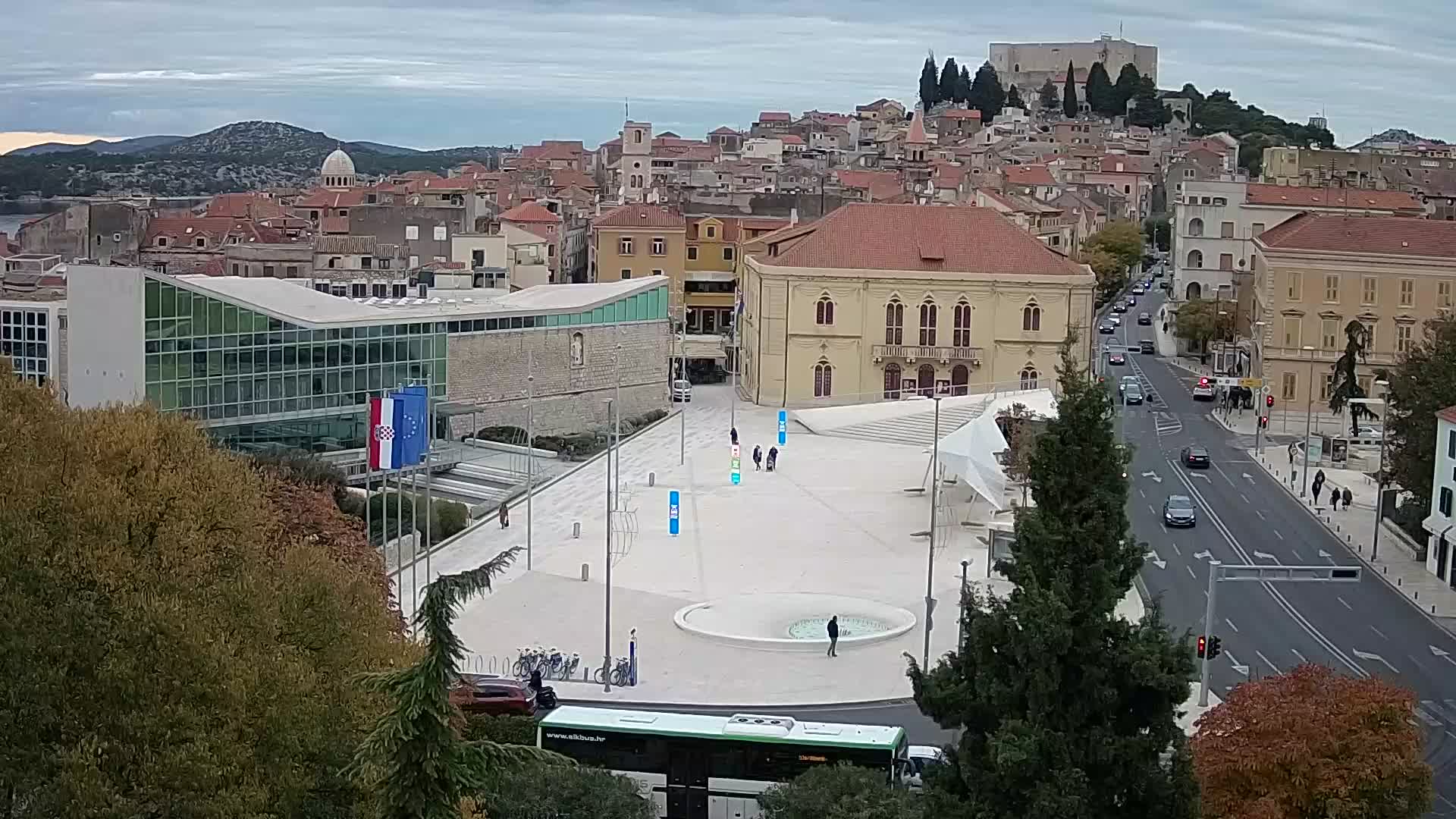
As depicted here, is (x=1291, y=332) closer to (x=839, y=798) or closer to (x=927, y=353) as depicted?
(x=927, y=353)

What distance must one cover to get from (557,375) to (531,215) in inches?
1363

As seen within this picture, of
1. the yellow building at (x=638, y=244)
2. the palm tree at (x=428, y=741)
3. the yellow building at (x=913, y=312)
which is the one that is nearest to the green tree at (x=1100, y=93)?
the yellow building at (x=638, y=244)

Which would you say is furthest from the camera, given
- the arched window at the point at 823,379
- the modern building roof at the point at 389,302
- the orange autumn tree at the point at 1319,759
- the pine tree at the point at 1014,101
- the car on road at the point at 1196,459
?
the pine tree at the point at 1014,101

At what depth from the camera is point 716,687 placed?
28531 mm

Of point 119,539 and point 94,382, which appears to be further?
point 94,382

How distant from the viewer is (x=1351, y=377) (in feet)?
180

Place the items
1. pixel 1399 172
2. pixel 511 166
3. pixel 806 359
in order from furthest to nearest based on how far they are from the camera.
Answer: pixel 511 166
pixel 1399 172
pixel 806 359

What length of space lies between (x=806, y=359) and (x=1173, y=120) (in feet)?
409

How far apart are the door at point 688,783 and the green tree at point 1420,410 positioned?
2287 centimetres

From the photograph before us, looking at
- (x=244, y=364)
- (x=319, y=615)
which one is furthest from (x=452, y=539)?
(x=319, y=615)

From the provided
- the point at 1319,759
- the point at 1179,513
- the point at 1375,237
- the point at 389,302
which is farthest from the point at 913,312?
the point at 1319,759

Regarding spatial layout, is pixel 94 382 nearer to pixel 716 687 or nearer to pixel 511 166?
pixel 716 687

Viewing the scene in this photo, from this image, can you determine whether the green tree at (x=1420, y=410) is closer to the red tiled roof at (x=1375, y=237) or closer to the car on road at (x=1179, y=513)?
the car on road at (x=1179, y=513)

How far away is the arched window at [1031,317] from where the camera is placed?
2462 inches
